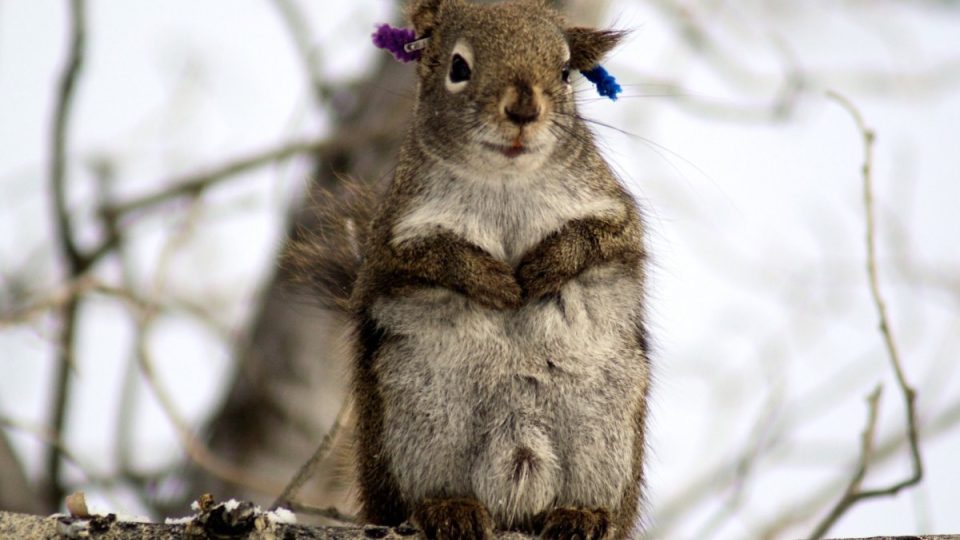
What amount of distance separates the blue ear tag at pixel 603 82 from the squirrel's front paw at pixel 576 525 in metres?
1.08

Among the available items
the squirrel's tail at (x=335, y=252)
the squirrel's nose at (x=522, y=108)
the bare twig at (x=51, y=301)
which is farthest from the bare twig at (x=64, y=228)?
the squirrel's nose at (x=522, y=108)

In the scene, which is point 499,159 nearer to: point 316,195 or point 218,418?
point 316,195

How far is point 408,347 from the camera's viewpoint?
3.05 m

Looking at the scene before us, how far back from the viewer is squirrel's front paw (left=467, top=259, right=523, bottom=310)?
118 inches

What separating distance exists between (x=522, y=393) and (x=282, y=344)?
266 centimetres

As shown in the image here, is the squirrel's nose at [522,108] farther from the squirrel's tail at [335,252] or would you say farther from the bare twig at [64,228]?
the bare twig at [64,228]

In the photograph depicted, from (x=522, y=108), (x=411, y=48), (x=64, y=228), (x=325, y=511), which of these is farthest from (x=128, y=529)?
(x=64, y=228)

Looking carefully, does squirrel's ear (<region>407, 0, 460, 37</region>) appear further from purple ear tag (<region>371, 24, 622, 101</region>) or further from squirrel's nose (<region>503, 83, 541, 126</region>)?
squirrel's nose (<region>503, 83, 541, 126</region>)

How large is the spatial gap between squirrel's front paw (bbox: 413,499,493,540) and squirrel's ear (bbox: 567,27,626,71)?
1.26 m

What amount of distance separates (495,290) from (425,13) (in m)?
0.98

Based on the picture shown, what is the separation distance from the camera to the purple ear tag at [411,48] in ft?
11.0

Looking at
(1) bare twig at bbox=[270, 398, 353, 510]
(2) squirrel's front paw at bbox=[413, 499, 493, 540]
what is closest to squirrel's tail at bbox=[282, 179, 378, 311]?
(1) bare twig at bbox=[270, 398, 353, 510]

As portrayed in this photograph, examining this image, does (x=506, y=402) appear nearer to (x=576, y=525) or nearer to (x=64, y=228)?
(x=576, y=525)

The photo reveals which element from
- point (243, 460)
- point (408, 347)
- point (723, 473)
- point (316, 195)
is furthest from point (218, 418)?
point (408, 347)
